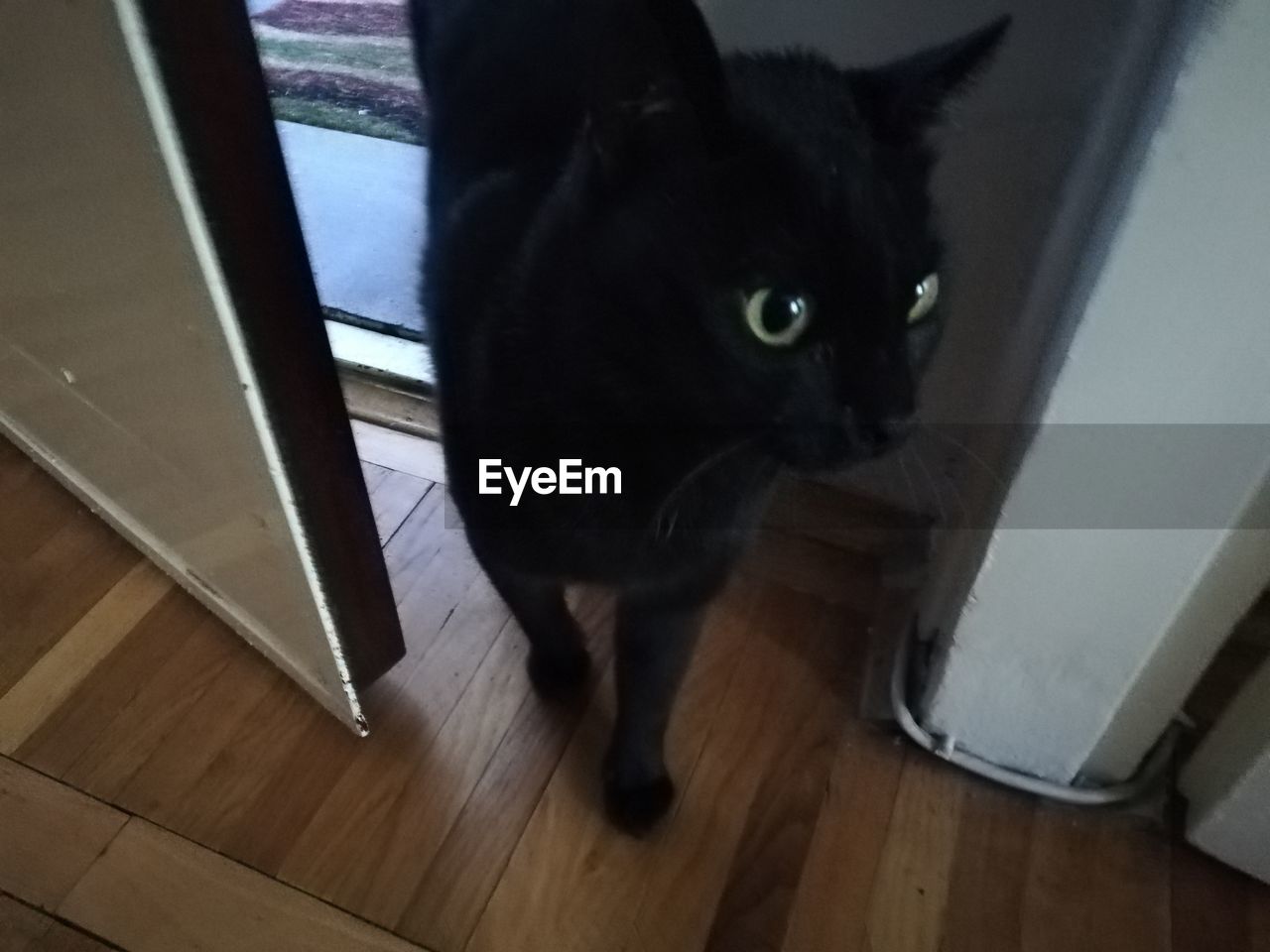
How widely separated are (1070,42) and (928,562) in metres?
0.49

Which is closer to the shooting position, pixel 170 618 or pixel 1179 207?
pixel 1179 207

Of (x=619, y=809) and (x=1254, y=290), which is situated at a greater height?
(x=1254, y=290)

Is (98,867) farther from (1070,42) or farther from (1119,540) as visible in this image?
(1070,42)

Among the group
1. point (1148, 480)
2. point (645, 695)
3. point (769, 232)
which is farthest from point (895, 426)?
point (645, 695)

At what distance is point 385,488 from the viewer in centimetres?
109

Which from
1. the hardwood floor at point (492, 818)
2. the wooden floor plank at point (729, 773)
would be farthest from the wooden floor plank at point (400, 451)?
the wooden floor plank at point (729, 773)

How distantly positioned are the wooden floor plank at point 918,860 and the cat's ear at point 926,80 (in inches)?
23.1

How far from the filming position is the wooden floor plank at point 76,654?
0.89m

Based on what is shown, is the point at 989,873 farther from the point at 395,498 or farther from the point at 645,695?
the point at 395,498

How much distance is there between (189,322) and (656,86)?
316mm

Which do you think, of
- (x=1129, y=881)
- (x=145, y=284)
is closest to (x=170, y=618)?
(x=145, y=284)

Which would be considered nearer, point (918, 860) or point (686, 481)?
point (686, 481)

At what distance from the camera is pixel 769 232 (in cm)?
47

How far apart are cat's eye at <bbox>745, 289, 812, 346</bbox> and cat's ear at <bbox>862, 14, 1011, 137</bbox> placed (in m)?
0.12
